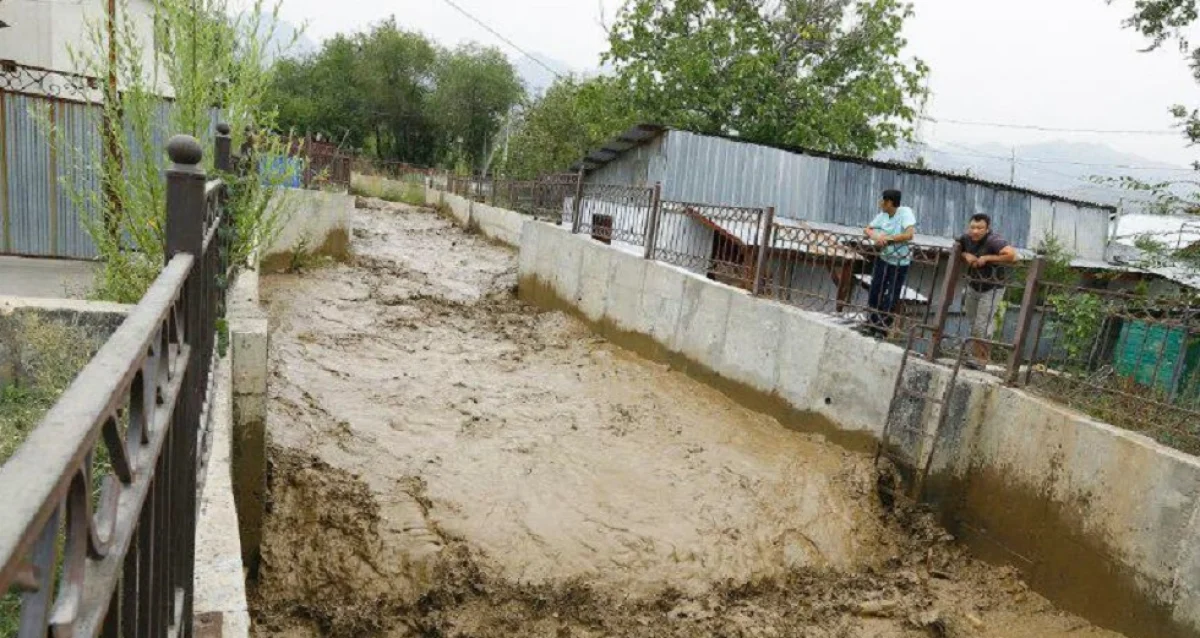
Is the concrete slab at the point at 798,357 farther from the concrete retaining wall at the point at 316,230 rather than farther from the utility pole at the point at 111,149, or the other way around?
the concrete retaining wall at the point at 316,230

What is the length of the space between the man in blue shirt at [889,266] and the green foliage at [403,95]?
3931 centimetres

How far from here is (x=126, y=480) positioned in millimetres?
1219

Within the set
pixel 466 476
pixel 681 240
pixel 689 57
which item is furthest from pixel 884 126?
pixel 466 476

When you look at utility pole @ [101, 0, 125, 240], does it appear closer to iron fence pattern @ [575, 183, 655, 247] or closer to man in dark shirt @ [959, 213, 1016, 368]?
man in dark shirt @ [959, 213, 1016, 368]

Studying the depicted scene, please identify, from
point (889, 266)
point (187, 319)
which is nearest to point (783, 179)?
point (889, 266)

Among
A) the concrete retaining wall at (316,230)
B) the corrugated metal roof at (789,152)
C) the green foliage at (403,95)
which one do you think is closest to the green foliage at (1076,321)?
the corrugated metal roof at (789,152)

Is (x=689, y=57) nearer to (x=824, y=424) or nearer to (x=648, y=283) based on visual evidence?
(x=648, y=283)

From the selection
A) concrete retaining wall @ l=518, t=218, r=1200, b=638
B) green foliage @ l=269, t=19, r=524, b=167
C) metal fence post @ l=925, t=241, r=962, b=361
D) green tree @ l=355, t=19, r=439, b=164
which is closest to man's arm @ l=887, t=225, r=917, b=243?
metal fence post @ l=925, t=241, r=962, b=361

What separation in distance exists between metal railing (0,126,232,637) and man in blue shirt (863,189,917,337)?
239 inches

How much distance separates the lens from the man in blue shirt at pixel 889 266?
7.11m

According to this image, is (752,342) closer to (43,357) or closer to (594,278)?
(594,278)

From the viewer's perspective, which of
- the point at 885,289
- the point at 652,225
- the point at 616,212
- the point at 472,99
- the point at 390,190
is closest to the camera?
the point at 885,289

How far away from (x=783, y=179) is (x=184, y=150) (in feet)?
53.3

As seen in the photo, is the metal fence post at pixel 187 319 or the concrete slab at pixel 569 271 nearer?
the metal fence post at pixel 187 319
